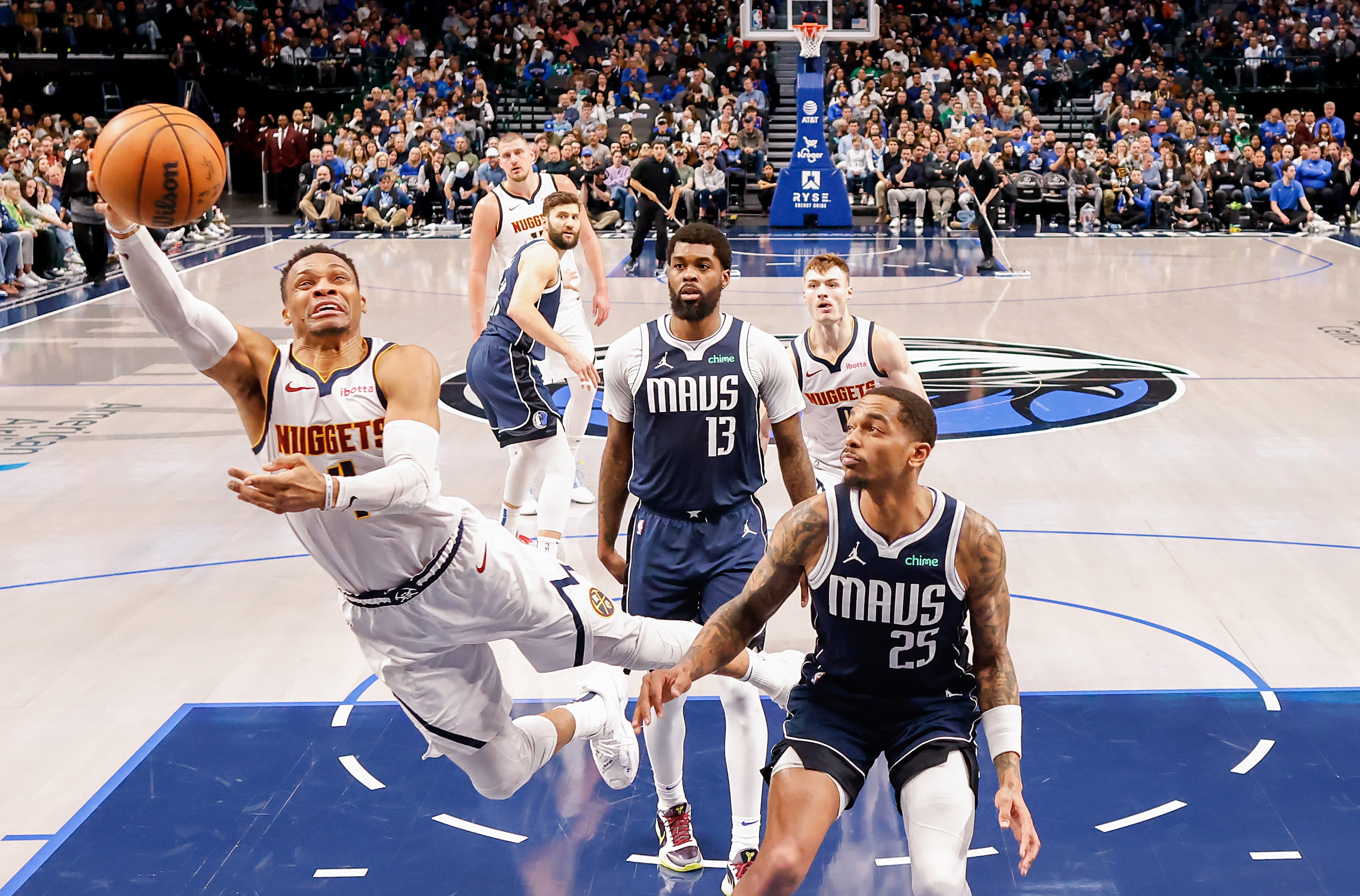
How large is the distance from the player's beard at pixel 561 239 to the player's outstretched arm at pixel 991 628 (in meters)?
3.59

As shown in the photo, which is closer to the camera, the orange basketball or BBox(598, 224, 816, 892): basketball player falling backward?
the orange basketball

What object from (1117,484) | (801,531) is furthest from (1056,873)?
(1117,484)

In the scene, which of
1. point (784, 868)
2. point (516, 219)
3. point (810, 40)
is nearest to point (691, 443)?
point (784, 868)

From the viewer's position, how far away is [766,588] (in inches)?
142

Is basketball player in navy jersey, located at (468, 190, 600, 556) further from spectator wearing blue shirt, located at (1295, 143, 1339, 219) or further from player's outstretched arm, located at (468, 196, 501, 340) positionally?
spectator wearing blue shirt, located at (1295, 143, 1339, 219)

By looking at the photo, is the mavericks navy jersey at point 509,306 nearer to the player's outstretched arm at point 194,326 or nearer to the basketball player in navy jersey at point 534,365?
the basketball player in navy jersey at point 534,365

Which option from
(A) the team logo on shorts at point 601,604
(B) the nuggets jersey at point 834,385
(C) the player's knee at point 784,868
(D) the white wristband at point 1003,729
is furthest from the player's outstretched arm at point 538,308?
(C) the player's knee at point 784,868

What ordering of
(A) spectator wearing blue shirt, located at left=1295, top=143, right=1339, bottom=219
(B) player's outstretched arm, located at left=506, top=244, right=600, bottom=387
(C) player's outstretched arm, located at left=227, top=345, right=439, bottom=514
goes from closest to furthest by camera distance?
1. (C) player's outstretched arm, located at left=227, top=345, right=439, bottom=514
2. (B) player's outstretched arm, located at left=506, top=244, right=600, bottom=387
3. (A) spectator wearing blue shirt, located at left=1295, top=143, right=1339, bottom=219

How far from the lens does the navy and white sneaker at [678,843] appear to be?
4191 millimetres

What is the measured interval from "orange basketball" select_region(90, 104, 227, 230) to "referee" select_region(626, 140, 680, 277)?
13.3 metres

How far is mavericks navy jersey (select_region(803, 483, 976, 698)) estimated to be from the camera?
3475 millimetres

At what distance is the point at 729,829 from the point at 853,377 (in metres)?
1.96

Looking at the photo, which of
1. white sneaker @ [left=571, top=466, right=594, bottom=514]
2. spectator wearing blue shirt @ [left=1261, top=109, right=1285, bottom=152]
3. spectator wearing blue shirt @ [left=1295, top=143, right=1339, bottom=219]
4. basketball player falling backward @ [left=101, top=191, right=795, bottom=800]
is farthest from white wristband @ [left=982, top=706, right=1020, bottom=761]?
spectator wearing blue shirt @ [left=1261, top=109, right=1285, bottom=152]

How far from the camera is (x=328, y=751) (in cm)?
495
